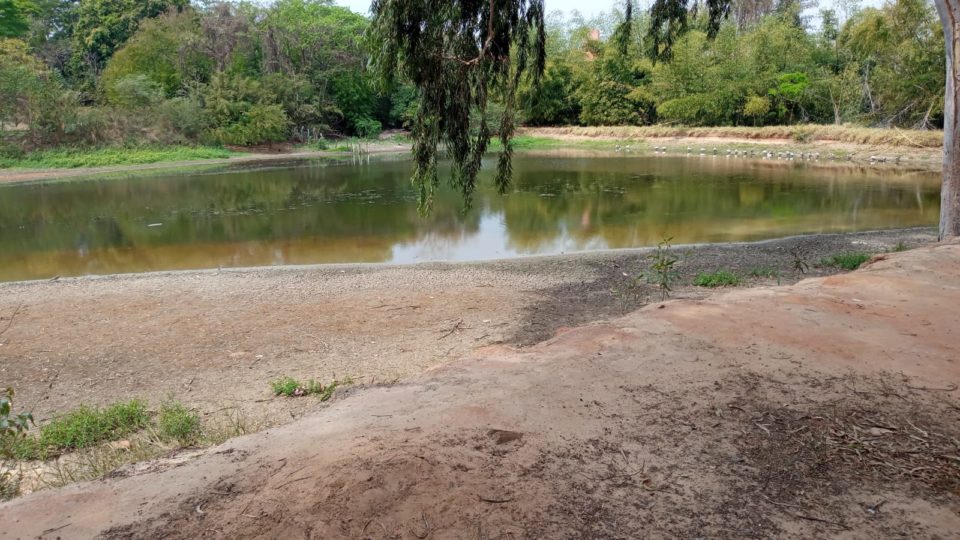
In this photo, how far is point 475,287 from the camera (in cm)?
888

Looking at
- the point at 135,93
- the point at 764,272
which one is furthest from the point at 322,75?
the point at 764,272

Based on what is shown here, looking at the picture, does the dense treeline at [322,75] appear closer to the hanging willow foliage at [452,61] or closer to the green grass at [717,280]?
the green grass at [717,280]

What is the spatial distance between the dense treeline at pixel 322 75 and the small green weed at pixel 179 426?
912 inches

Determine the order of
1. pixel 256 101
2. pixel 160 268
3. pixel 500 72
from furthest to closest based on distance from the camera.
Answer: pixel 256 101
pixel 160 268
pixel 500 72

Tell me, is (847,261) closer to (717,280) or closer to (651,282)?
(717,280)

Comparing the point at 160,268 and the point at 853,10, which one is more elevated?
the point at 853,10

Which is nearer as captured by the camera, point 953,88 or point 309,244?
point 953,88

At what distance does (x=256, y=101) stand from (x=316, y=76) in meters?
5.20

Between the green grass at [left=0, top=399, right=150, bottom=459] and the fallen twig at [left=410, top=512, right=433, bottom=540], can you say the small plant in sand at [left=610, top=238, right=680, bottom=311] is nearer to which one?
the green grass at [left=0, top=399, right=150, bottom=459]

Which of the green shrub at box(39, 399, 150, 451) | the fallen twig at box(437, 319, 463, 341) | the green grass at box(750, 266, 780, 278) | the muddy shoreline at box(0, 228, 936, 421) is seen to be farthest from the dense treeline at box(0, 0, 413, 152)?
the green grass at box(750, 266, 780, 278)

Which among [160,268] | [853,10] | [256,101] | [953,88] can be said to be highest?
[853,10]

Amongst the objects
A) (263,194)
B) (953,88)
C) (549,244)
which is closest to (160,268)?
(549,244)

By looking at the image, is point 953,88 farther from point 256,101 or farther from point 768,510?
point 256,101

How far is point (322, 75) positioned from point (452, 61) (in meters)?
34.9
